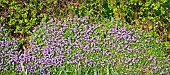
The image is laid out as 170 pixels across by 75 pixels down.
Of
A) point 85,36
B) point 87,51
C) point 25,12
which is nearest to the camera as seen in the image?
point 87,51

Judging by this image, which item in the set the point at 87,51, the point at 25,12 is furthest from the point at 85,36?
the point at 25,12

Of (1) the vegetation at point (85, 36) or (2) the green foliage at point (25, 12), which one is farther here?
(2) the green foliage at point (25, 12)

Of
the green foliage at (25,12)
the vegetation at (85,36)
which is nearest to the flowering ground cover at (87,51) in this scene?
the vegetation at (85,36)

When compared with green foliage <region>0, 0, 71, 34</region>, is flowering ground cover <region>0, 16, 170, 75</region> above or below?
below

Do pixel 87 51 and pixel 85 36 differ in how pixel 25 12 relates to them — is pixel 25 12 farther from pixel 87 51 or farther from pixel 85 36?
pixel 87 51

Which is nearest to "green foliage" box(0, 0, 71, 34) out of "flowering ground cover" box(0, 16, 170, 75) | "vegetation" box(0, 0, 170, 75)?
"vegetation" box(0, 0, 170, 75)

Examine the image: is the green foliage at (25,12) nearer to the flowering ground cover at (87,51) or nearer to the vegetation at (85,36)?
the vegetation at (85,36)

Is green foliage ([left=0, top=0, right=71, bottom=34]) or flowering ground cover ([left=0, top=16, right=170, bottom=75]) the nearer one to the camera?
flowering ground cover ([left=0, top=16, right=170, bottom=75])

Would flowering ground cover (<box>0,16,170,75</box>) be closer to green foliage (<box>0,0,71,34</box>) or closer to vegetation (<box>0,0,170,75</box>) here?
vegetation (<box>0,0,170,75</box>)
